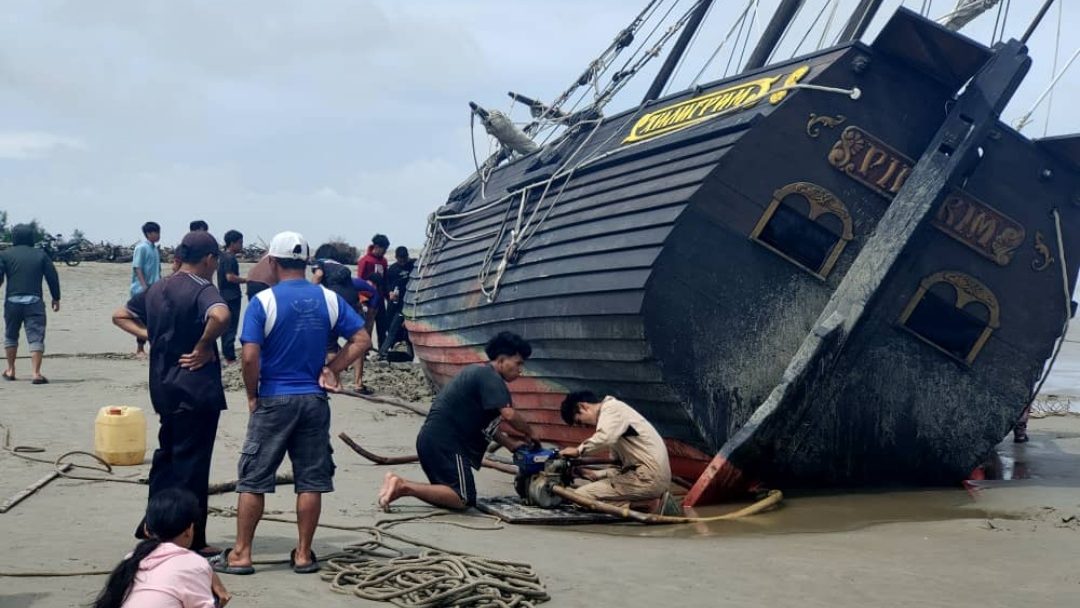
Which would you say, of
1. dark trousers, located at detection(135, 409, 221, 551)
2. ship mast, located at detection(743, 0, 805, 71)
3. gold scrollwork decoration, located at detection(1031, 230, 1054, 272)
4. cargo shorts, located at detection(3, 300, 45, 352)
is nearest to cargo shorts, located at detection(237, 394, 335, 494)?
dark trousers, located at detection(135, 409, 221, 551)

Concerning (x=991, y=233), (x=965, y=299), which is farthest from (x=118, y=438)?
(x=991, y=233)

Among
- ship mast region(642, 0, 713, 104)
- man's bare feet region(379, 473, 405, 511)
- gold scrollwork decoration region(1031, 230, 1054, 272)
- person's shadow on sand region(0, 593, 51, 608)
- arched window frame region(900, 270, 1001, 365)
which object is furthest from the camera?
ship mast region(642, 0, 713, 104)

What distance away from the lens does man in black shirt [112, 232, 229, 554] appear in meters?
5.53

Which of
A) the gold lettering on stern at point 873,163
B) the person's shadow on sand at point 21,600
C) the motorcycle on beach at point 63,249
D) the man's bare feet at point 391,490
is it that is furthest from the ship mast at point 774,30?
the motorcycle on beach at point 63,249

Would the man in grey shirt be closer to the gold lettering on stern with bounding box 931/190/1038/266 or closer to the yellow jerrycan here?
the yellow jerrycan

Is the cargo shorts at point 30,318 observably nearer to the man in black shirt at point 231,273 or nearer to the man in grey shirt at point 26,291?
the man in grey shirt at point 26,291

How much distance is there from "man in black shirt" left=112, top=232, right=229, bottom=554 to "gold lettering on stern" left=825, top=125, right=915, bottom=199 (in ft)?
14.8

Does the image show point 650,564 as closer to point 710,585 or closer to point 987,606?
point 710,585

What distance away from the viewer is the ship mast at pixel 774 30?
11578 mm

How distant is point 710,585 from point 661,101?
5.60 metres

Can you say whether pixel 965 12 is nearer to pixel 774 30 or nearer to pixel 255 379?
pixel 774 30

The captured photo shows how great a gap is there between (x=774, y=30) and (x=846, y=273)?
4.09m

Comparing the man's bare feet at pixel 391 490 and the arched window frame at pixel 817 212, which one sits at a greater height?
the arched window frame at pixel 817 212

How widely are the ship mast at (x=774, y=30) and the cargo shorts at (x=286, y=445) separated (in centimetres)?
731
